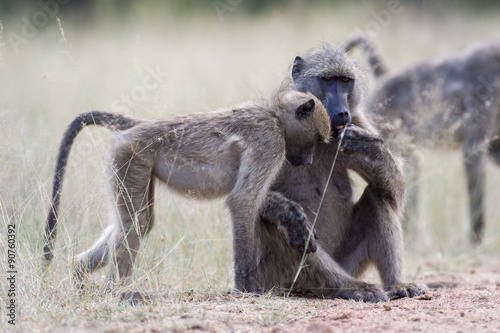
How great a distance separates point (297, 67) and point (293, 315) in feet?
5.73

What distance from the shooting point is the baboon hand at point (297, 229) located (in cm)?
327

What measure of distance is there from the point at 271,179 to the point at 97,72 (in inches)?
232

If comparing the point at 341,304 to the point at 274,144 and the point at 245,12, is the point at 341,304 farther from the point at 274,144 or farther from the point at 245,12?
the point at 245,12

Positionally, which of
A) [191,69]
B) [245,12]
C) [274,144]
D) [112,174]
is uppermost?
[245,12]

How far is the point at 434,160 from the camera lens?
6457 millimetres

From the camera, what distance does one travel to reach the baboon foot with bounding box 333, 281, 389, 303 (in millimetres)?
3250

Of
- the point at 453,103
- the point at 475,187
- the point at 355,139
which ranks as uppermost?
the point at 453,103

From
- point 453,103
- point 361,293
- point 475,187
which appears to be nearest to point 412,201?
point 475,187

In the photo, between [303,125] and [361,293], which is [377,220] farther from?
[303,125]

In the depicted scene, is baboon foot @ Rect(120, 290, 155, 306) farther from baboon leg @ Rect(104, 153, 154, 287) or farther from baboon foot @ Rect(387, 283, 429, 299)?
baboon foot @ Rect(387, 283, 429, 299)

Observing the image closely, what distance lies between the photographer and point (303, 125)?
3445 millimetres

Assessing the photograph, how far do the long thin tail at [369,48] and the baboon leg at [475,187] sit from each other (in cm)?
130

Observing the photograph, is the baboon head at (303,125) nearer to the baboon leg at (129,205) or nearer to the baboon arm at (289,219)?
the baboon arm at (289,219)

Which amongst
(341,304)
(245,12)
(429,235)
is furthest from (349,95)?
(245,12)
